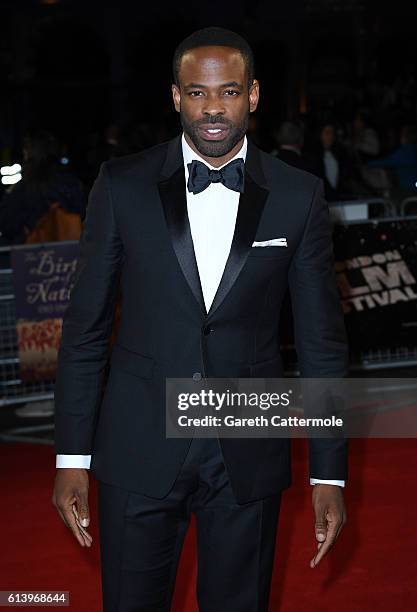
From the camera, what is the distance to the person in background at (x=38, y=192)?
8727 mm

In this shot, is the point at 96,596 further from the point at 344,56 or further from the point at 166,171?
the point at 344,56

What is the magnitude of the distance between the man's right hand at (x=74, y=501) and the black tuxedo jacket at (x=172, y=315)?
0.21 ft

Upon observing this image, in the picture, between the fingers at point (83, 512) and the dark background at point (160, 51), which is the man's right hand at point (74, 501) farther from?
the dark background at point (160, 51)

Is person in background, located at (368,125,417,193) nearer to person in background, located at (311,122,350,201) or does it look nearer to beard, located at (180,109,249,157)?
person in background, located at (311,122,350,201)

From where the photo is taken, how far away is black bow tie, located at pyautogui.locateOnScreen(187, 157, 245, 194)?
316 cm

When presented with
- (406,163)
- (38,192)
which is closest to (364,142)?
(406,163)

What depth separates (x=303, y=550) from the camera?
18.8ft

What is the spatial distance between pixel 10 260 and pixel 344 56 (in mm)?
25064

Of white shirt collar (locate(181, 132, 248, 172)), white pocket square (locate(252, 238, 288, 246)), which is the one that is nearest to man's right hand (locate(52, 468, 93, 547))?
white pocket square (locate(252, 238, 288, 246))

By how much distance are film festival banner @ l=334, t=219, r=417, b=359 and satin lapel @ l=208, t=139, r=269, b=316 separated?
20.2 ft

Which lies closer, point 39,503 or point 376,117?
point 39,503

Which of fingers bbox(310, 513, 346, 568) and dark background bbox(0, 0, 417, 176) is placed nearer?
fingers bbox(310, 513, 346, 568)

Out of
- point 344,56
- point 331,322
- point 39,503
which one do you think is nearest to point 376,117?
point 344,56

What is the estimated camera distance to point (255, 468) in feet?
10.6
